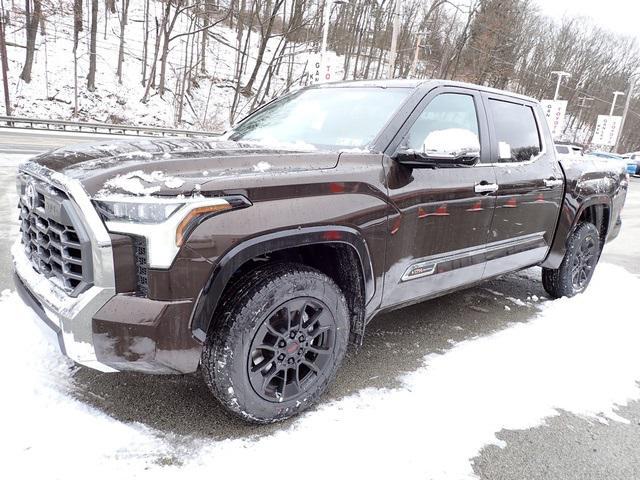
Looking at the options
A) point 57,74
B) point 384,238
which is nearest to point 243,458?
point 384,238

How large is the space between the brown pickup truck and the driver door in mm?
12

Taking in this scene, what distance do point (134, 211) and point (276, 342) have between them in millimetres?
897

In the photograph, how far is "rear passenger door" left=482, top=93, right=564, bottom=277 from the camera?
3.44 m

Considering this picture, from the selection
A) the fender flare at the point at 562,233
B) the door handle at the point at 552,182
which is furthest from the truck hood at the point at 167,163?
the fender flare at the point at 562,233

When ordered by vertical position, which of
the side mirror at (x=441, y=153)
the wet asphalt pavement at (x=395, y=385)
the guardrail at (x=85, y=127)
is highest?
the side mirror at (x=441, y=153)

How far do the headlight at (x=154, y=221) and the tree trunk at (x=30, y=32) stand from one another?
95.7 feet

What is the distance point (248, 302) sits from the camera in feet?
6.85

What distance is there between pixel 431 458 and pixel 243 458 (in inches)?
33.6

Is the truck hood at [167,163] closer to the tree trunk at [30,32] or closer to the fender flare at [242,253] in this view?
the fender flare at [242,253]

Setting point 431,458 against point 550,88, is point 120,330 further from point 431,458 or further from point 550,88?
point 550,88

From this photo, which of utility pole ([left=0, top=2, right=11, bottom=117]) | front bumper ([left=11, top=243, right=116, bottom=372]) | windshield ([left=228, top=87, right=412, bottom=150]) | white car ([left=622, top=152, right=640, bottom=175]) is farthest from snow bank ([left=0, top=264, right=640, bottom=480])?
white car ([left=622, top=152, right=640, bottom=175])

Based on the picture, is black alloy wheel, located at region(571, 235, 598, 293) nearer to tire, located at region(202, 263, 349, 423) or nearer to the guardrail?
tire, located at region(202, 263, 349, 423)

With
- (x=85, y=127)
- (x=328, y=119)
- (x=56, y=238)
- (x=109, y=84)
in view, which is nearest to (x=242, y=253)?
(x=56, y=238)

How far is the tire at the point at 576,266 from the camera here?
4375mm
